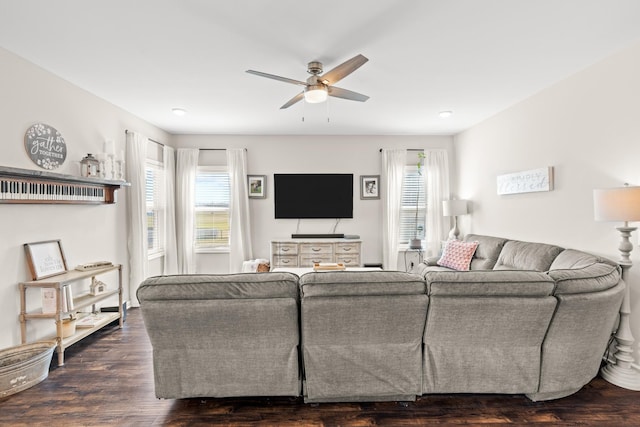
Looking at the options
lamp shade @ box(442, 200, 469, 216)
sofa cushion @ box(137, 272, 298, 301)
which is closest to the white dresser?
lamp shade @ box(442, 200, 469, 216)

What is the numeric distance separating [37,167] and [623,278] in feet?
15.8

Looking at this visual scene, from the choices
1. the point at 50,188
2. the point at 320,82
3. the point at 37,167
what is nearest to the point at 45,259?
the point at 50,188

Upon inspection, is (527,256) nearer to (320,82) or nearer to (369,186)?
(320,82)

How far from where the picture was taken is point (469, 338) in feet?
6.53

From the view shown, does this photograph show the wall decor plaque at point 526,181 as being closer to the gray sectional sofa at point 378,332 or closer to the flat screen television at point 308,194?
the gray sectional sofa at point 378,332

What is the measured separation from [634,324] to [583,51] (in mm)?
2192

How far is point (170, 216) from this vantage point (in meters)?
5.12

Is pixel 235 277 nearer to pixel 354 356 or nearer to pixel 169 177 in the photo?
pixel 354 356

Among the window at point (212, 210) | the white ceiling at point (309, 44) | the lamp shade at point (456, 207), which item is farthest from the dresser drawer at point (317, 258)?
the white ceiling at point (309, 44)

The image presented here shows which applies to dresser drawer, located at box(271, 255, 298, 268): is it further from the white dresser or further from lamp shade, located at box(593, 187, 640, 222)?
lamp shade, located at box(593, 187, 640, 222)

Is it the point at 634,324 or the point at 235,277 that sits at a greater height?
the point at 235,277

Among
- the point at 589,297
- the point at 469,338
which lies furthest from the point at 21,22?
the point at 589,297

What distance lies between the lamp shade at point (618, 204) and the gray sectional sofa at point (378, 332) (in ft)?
1.39

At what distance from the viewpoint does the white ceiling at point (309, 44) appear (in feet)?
6.79
